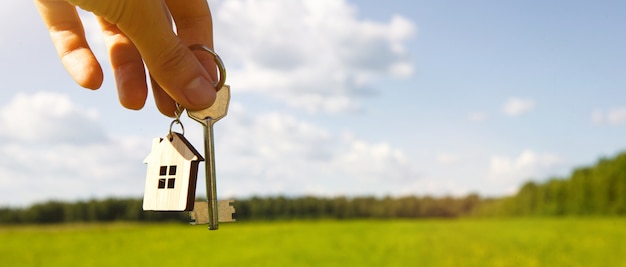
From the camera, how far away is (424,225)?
35.9 ft

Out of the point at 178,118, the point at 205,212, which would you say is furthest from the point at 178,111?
the point at 205,212

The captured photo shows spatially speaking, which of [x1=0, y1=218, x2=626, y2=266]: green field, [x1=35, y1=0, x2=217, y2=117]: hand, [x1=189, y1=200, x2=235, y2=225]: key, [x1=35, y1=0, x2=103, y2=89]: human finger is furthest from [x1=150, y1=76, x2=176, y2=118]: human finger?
[x1=0, y1=218, x2=626, y2=266]: green field

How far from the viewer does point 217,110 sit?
123 centimetres

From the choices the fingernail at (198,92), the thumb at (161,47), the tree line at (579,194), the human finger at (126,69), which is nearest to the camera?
the thumb at (161,47)

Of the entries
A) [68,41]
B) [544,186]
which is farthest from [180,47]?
[544,186]

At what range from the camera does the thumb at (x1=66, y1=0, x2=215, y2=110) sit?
3.45 ft

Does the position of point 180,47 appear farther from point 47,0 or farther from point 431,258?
point 431,258

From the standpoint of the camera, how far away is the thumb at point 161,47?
3.45 feet

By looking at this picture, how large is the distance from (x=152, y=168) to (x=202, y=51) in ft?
0.92

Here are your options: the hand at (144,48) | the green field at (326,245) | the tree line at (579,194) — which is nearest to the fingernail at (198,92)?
the hand at (144,48)

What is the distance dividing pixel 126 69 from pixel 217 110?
0.25 m

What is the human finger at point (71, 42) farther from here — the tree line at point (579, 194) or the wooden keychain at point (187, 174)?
the tree line at point (579, 194)

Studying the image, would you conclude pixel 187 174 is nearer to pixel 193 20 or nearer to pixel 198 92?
pixel 198 92

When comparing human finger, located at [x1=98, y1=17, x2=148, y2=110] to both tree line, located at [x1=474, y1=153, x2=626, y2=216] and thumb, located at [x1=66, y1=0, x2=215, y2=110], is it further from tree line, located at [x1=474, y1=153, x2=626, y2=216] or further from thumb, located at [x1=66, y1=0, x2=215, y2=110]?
tree line, located at [x1=474, y1=153, x2=626, y2=216]
